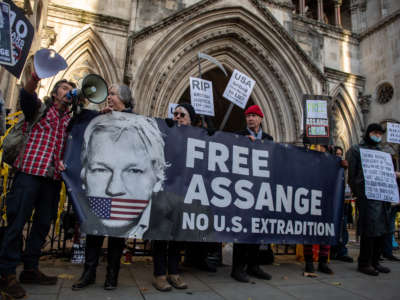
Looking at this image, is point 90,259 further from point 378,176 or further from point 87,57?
point 87,57

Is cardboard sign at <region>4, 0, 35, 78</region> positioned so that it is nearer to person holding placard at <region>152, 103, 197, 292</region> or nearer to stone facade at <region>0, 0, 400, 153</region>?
person holding placard at <region>152, 103, 197, 292</region>

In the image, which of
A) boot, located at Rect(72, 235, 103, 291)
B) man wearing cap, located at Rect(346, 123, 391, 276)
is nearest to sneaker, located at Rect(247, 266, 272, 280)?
man wearing cap, located at Rect(346, 123, 391, 276)

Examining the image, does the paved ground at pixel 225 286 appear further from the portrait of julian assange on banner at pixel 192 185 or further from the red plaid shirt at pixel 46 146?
the red plaid shirt at pixel 46 146

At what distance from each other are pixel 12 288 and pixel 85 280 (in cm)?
61

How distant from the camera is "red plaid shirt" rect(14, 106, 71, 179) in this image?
2711 millimetres

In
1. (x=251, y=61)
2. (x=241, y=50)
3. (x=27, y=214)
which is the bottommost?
(x=27, y=214)

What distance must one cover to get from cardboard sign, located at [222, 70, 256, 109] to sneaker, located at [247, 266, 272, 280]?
116 inches

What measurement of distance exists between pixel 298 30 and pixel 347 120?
512 cm

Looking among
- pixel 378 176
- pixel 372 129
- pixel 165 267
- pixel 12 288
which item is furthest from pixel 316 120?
pixel 12 288

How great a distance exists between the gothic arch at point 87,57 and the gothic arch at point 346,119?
35.4 feet

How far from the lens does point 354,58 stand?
14.6 metres

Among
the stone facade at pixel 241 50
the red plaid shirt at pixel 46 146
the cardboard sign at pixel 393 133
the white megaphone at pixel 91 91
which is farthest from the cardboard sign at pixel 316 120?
the stone facade at pixel 241 50

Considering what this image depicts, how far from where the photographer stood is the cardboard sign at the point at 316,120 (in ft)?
15.6

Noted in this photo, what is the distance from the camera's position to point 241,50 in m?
12.1
